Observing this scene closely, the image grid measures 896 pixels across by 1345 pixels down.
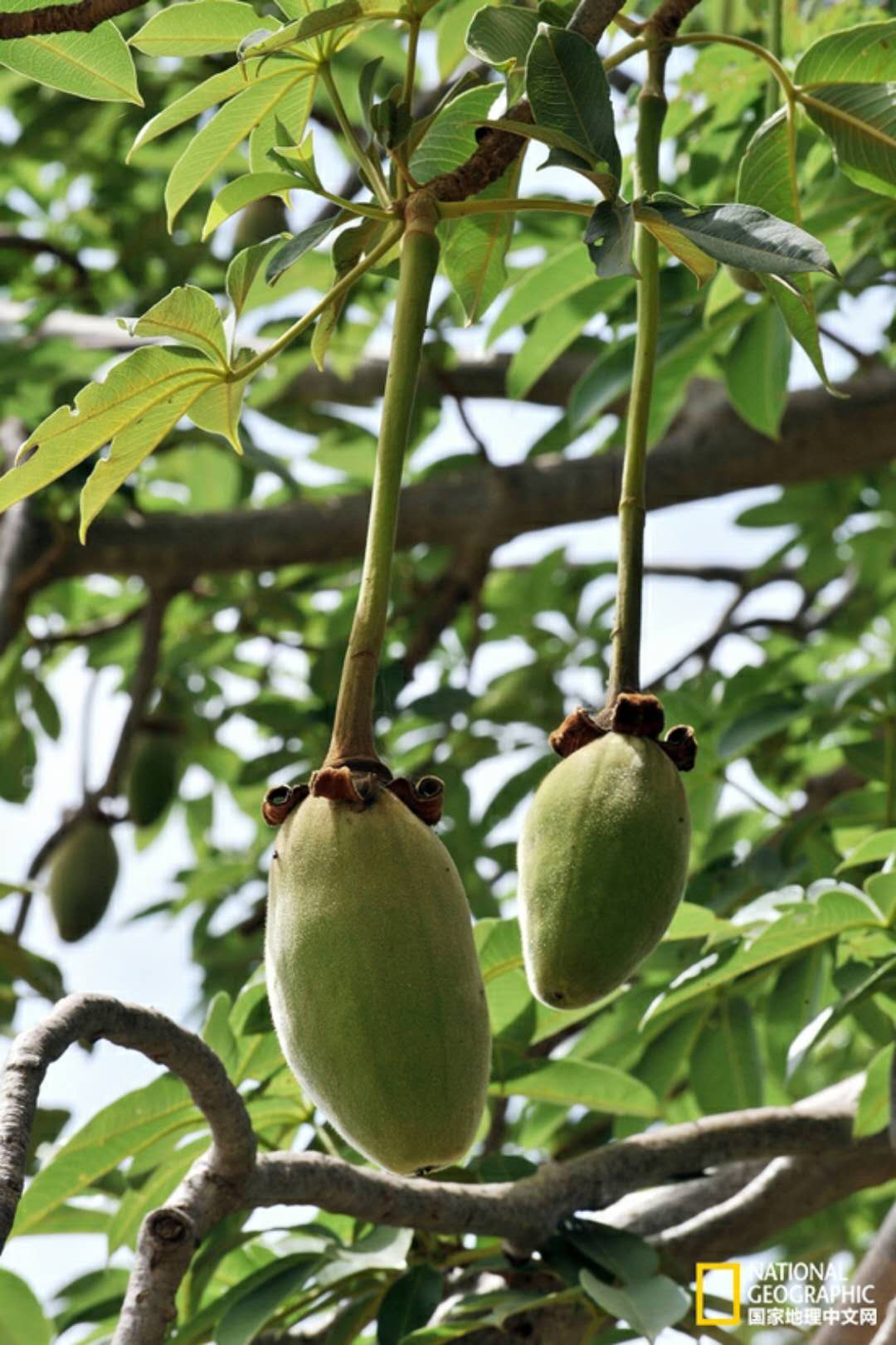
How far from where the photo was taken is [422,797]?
785 millimetres

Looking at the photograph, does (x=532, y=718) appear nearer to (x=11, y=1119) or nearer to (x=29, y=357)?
(x=29, y=357)

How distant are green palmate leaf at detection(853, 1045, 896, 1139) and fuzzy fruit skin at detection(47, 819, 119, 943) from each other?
147cm

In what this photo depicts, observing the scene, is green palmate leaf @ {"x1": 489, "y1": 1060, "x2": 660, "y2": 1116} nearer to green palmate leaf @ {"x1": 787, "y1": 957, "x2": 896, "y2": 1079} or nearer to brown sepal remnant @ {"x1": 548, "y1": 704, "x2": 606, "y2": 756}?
green palmate leaf @ {"x1": 787, "y1": 957, "x2": 896, "y2": 1079}

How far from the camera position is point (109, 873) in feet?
8.24

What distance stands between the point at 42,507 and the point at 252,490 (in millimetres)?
613

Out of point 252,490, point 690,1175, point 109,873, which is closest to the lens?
point 690,1175

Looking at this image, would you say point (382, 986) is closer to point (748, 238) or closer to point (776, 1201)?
point (748, 238)

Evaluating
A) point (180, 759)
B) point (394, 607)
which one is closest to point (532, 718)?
point (394, 607)

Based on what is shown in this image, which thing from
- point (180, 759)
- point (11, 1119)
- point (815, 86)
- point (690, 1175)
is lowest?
point (11, 1119)

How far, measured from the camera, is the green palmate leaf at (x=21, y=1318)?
1278 millimetres

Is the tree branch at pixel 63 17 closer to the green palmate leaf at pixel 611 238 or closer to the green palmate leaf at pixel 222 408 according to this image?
the green palmate leaf at pixel 222 408

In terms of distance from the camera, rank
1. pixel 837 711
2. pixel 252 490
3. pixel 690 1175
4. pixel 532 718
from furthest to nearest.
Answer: pixel 252 490, pixel 532 718, pixel 837 711, pixel 690 1175

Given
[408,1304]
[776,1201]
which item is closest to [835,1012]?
[776,1201]

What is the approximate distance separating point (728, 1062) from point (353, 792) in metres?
0.94
